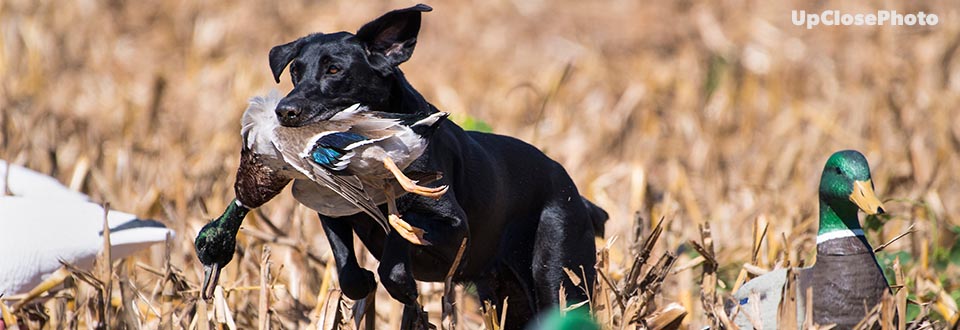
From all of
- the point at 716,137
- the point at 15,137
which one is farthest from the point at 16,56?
the point at 716,137

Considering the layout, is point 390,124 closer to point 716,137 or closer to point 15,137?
point 15,137

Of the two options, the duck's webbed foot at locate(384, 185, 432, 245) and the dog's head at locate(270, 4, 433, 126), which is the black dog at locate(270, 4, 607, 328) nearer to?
the dog's head at locate(270, 4, 433, 126)

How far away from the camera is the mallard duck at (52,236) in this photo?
149 inches

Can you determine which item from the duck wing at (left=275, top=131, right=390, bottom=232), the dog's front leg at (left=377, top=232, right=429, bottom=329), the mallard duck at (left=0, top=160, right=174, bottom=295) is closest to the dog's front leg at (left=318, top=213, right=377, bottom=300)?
the dog's front leg at (left=377, top=232, right=429, bottom=329)

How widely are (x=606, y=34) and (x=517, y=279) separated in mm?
6123

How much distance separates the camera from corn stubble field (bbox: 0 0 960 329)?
3941mm

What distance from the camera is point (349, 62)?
9.66 feet

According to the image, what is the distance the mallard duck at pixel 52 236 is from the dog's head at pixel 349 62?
960 millimetres

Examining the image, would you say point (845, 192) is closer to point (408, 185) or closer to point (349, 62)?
point (408, 185)

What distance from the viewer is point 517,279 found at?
355 cm

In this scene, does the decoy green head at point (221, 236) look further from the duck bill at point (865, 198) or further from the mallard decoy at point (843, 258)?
the duck bill at point (865, 198)

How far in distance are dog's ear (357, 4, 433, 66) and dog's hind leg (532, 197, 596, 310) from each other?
2.32 feet

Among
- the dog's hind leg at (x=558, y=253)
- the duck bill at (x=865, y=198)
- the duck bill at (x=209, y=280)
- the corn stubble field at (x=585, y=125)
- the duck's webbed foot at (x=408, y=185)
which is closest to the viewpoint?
the duck's webbed foot at (x=408, y=185)

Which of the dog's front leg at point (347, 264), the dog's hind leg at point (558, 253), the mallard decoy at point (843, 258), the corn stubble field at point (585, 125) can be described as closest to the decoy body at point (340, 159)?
the dog's front leg at point (347, 264)
